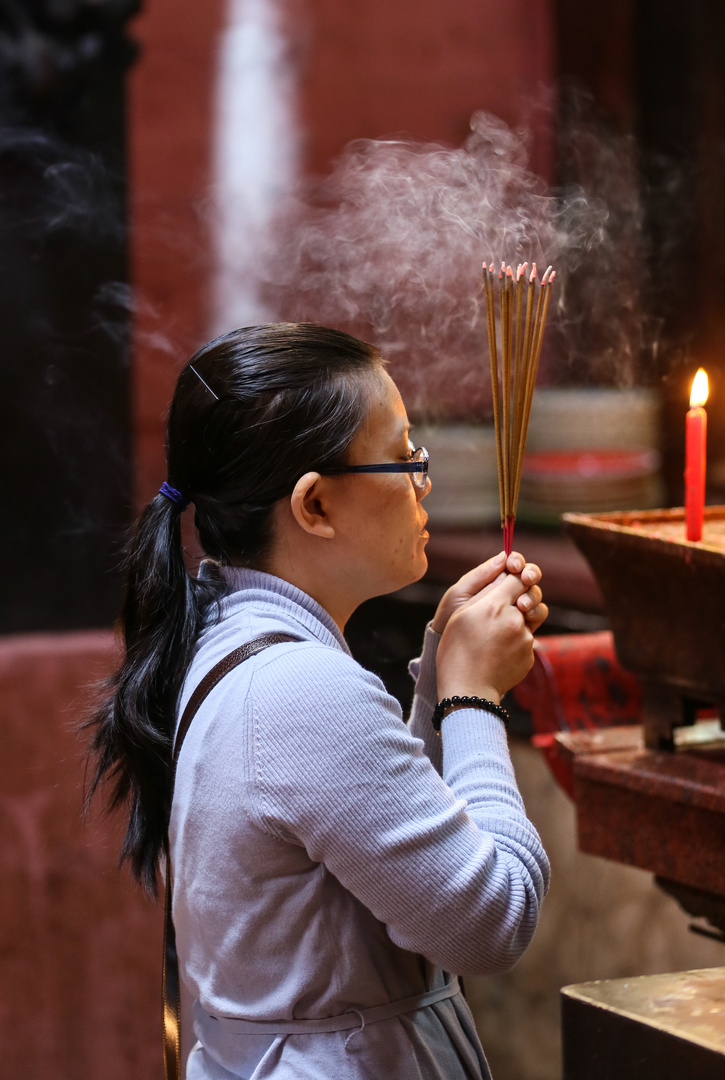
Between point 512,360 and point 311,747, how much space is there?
0.60 m

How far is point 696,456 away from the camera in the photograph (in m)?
1.72

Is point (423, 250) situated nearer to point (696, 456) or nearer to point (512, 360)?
point (696, 456)

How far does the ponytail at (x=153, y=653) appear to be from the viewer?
52.2 inches

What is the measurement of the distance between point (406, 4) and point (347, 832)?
2.78m

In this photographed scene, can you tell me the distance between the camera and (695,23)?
330 centimetres

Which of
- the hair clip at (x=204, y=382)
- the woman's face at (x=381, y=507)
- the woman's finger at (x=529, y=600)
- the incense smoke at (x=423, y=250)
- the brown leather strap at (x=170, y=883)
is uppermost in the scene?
the incense smoke at (x=423, y=250)

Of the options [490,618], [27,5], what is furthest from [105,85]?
[490,618]

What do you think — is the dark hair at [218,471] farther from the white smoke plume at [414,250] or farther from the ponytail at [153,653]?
the white smoke plume at [414,250]

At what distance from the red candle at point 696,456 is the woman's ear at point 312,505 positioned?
25.9 inches

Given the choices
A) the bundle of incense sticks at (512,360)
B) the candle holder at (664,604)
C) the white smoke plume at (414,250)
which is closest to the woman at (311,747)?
the bundle of incense sticks at (512,360)

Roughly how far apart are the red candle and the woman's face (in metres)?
0.55

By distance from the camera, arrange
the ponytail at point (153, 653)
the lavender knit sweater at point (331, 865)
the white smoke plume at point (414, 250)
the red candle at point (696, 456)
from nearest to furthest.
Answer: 1. the lavender knit sweater at point (331, 865)
2. the ponytail at point (153, 653)
3. the red candle at point (696, 456)
4. the white smoke plume at point (414, 250)

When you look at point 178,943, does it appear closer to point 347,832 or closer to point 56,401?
point 347,832

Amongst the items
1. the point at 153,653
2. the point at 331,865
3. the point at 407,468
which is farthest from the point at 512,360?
the point at 331,865
